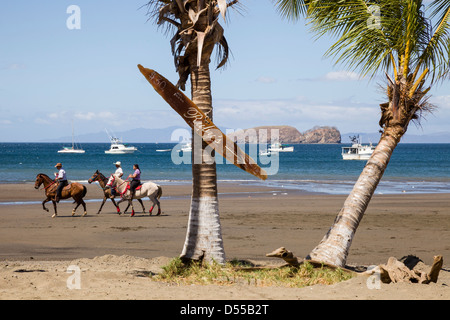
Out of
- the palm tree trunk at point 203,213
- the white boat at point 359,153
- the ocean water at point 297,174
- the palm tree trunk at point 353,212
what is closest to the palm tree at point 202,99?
the palm tree trunk at point 203,213

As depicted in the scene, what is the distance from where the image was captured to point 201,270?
30.9ft

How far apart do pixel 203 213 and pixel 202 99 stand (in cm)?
197

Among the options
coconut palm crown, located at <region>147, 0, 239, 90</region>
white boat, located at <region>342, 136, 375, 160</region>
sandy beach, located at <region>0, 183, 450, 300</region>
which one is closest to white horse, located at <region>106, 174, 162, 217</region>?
sandy beach, located at <region>0, 183, 450, 300</region>

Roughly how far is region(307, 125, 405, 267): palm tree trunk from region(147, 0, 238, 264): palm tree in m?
1.80

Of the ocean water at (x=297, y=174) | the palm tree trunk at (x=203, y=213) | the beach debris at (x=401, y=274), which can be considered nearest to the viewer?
the beach debris at (x=401, y=274)

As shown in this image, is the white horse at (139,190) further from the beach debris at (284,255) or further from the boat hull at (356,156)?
the boat hull at (356,156)

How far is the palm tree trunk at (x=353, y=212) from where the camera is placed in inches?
376

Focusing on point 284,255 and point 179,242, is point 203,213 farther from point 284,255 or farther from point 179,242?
point 179,242

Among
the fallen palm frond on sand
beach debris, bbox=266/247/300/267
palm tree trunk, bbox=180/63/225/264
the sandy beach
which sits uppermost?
palm tree trunk, bbox=180/63/225/264

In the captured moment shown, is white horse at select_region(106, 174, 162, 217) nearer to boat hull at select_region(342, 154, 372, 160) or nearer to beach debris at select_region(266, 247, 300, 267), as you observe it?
beach debris at select_region(266, 247, 300, 267)

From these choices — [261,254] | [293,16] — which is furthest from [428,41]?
[261,254]

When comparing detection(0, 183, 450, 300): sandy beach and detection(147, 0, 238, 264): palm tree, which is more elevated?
detection(147, 0, 238, 264): palm tree

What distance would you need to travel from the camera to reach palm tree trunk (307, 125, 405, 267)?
9547 mm

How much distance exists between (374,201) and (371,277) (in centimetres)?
1913
